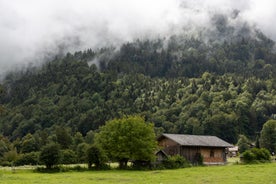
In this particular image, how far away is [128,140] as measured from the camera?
68.5 metres

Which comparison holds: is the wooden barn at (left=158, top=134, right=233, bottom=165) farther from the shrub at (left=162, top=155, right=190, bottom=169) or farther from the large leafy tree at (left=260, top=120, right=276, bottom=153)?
the large leafy tree at (left=260, top=120, right=276, bottom=153)

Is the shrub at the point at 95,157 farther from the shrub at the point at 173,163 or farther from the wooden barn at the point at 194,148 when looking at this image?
the wooden barn at the point at 194,148

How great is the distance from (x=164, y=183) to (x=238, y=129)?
148m

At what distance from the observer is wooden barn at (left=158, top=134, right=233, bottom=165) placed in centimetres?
8050

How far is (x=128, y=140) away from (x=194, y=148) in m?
19.2

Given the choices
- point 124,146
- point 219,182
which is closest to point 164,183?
point 219,182

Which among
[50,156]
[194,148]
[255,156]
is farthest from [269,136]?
[50,156]

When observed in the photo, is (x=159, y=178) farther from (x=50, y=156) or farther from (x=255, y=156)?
(x=255, y=156)

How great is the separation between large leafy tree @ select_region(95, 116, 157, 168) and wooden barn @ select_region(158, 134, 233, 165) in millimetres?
12056

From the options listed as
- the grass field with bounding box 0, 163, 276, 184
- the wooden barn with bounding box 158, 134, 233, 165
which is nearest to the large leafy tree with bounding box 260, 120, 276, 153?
the wooden barn with bounding box 158, 134, 233, 165

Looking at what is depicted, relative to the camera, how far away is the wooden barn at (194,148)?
8050 centimetres

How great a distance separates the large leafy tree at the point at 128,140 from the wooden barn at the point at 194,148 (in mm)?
12056

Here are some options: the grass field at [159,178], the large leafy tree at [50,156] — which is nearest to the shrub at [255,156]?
the grass field at [159,178]

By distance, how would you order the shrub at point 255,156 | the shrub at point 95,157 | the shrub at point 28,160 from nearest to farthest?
1. the shrub at point 95,157
2. the shrub at point 255,156
3. the shrub at point 28,160
